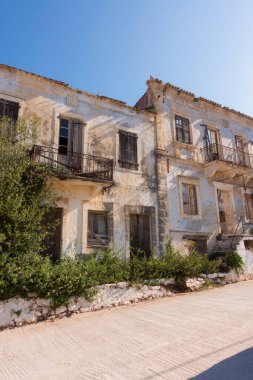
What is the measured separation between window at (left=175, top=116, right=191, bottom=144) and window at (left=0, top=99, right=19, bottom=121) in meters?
7.95

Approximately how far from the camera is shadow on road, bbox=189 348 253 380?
3514mm

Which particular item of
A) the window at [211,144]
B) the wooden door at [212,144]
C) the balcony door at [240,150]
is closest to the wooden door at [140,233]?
the window at [211,144]

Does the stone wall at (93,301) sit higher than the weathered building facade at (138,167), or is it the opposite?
the weathered building facade at (138,167)

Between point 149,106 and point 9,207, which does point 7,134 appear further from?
point 149,106

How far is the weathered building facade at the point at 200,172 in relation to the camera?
13.1 m

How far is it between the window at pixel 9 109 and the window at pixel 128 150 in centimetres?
454

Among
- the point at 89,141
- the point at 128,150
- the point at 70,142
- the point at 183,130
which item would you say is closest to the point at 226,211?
the point at 183,130

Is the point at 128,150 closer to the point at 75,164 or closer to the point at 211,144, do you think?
the point at 75,164

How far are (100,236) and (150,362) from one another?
688 cm

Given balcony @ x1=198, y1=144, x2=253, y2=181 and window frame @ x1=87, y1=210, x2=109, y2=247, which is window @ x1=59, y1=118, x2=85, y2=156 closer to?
window frame @ x1=87, y1=210, x2=109, y2=247

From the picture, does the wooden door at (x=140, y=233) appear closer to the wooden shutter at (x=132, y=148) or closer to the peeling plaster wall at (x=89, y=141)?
the peeling plaster wall at (x=89, y=141)

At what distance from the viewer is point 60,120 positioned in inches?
456

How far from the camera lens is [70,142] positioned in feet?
37.6

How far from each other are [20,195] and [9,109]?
3.95m
